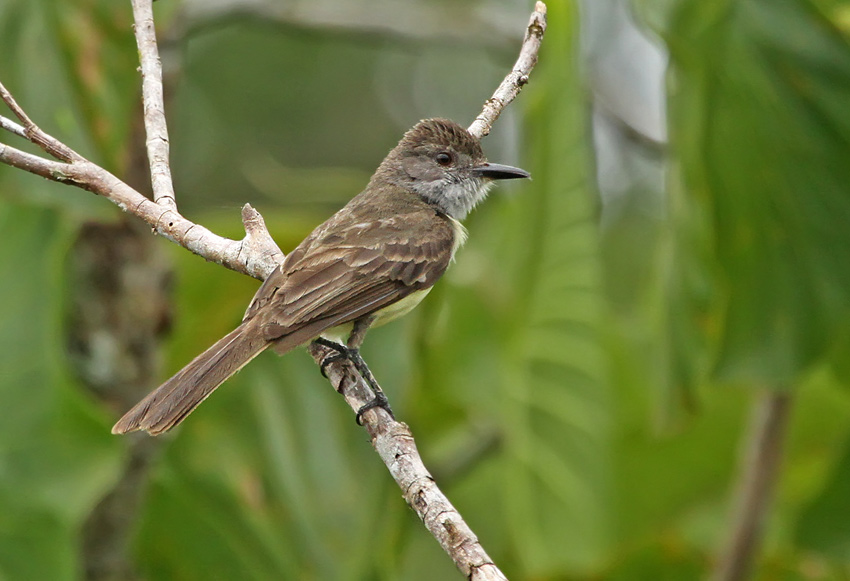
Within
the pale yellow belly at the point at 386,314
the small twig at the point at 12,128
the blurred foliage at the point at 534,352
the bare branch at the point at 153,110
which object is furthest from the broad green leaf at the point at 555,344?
the small twig at the point at 12,128

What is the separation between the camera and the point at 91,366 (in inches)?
205

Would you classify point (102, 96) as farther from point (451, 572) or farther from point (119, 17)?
point (451, 572)

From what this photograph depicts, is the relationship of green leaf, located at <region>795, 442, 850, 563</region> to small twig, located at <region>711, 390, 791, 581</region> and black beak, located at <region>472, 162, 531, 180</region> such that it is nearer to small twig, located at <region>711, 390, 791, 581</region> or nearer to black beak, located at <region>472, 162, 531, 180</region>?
small twig, located at <region>711, 390, 791, 581</region>

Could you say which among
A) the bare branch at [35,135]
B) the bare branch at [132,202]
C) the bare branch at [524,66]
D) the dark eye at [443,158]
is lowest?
the bare branch at [524,66]

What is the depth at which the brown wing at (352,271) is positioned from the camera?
3924mm

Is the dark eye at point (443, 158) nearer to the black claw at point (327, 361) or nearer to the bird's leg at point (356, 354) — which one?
the bird's leg at point (356, 354)

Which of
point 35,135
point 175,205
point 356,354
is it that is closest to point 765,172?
point 356,354

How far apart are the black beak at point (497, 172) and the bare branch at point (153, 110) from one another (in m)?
1.65

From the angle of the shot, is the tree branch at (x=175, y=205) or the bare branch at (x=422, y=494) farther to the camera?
the tree branch at (x=175, y=205)

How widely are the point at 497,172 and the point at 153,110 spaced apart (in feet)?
5.68

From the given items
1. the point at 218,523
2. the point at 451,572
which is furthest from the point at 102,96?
the point at 451,572

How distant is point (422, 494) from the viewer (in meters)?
2.84

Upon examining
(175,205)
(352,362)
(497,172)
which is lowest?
(352,362)

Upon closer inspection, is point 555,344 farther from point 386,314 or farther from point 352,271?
point 352,271
